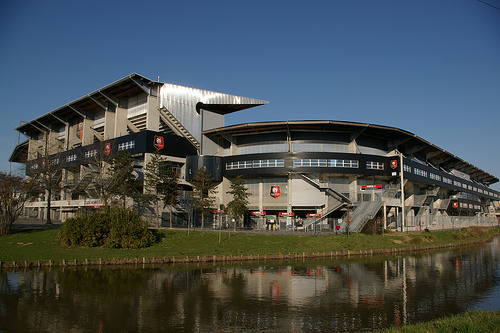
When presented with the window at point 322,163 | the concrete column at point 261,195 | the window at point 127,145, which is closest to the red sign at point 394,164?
the window at point 322,163

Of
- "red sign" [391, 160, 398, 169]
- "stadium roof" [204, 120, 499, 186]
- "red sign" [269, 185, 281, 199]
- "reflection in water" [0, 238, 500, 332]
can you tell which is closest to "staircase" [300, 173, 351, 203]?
"red sign" [269, 185, 281, 199]

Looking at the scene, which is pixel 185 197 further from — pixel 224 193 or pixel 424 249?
pixel 424 249

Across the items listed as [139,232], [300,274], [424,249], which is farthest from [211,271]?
[424,249]

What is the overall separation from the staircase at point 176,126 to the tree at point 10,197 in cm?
2519

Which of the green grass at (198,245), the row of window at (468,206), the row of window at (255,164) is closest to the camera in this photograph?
the green grass at (198,245)

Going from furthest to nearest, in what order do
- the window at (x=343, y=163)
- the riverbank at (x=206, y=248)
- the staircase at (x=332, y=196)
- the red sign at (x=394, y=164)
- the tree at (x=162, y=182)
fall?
the red sign at (x=394, y=164) < the window at (x=343, y=163) < the staircase at (x=332, y=196) < the tree at (x=162, y=182) < the riverbank at (x=206, y=248)

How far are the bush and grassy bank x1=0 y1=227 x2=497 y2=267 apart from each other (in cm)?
105

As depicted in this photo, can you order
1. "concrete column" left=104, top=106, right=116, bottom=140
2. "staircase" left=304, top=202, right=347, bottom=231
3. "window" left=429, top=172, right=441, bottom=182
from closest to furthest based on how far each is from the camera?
"staircase" left=304, top=202, right=347, bottom=231, "concrete column" left=104, top=106, right=116, bottom=140, "window" left=429, top=172, right=441, bottom=182

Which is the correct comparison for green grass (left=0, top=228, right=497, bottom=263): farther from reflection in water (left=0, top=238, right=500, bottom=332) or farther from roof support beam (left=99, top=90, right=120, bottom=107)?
roof support beam (left=99, top=90, right=120, bottom=107)

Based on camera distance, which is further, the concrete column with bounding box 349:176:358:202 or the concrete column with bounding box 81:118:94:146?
the concrete column with bounding box 81:118:94:146

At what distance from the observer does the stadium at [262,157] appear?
6231 centimetres

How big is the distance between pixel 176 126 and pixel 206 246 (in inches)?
1381

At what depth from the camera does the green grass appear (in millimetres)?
32719

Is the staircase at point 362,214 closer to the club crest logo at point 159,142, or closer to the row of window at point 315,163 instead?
the row of window at point 315,163
